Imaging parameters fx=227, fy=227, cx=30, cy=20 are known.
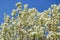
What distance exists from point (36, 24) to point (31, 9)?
0.77 ft

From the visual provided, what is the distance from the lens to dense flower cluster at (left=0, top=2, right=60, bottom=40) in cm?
Answer: 315

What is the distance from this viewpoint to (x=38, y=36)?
3164 mm

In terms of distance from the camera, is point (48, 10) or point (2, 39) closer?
point (48, 10)

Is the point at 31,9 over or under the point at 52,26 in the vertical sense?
over

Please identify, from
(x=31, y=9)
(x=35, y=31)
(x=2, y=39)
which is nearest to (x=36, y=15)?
(x=31, y=9)

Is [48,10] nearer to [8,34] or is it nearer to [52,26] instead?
[52,26]

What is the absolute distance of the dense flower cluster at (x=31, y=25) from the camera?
3.15 metres

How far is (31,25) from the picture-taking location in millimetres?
3391

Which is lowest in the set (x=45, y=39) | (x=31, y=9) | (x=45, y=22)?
(x=45, y=39)

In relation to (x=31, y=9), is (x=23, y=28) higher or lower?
lower

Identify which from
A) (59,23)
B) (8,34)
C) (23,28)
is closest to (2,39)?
(8,34)

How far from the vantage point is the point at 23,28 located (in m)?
3.36

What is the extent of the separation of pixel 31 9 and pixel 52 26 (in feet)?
1.42

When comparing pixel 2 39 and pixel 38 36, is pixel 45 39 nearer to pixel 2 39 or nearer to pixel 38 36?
pixel 38 36
